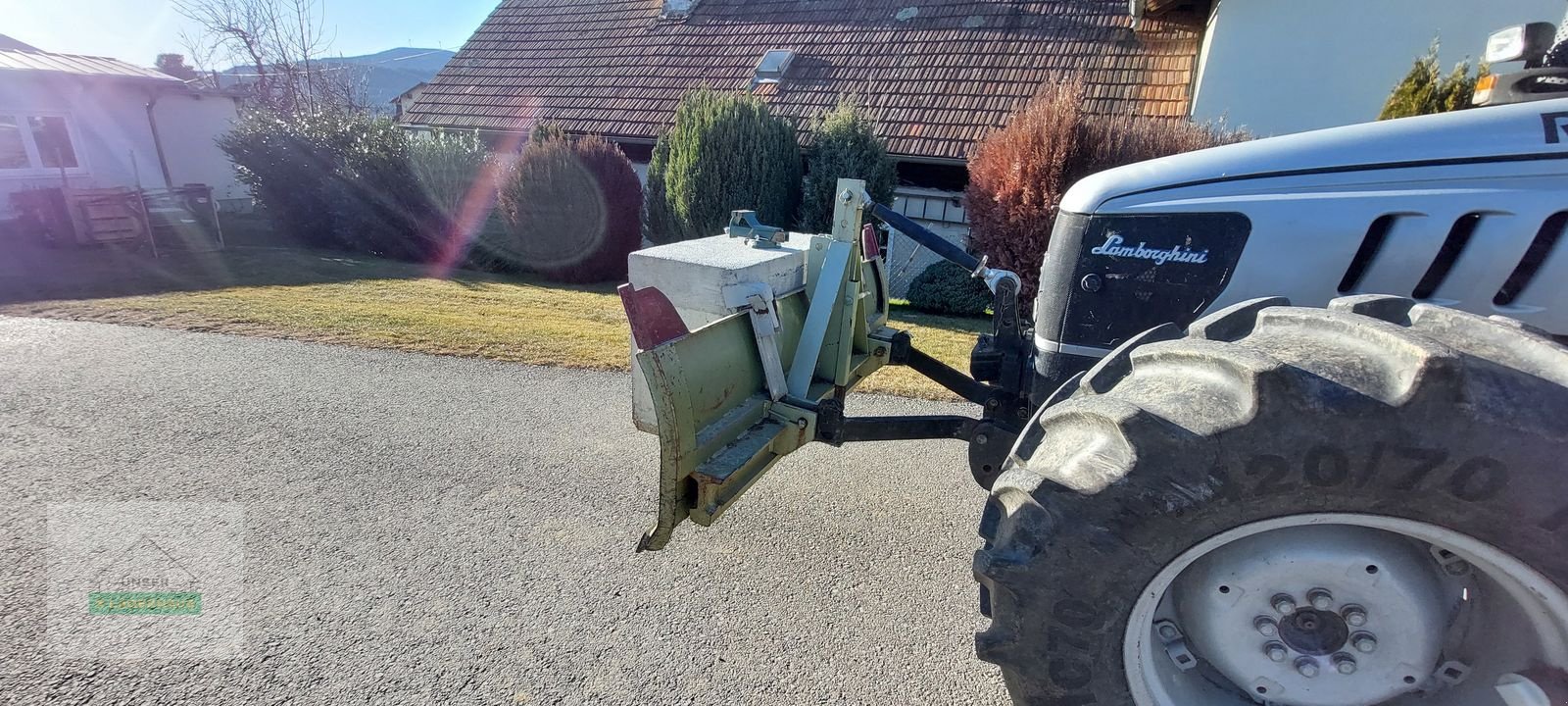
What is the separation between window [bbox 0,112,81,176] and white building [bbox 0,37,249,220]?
2 centimetres

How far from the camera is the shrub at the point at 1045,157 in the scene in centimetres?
770

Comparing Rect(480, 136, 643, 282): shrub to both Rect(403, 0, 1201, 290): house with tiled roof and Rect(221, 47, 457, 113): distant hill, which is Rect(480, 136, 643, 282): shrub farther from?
Rect(221, 47, 457, 113): distant hill

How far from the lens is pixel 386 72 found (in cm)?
6831

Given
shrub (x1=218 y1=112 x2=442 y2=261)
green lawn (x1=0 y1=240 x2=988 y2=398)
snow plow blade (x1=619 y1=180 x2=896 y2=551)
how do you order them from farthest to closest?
shrub (x1=218 y1=112 x2=442 y2=261) < green lawn (x1=0 y1=240 x2=988 y2=398) < snow plow blade (x1=619 y1=180 x2=896 y2=551)

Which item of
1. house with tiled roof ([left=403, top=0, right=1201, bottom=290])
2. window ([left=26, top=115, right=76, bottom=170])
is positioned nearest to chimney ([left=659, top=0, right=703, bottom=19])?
house with tiled roof ([left=403, top=0, right=1201, bottom=290])

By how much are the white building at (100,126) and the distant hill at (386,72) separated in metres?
6.88

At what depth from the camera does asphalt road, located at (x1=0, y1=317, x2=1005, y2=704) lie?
7.88 ft

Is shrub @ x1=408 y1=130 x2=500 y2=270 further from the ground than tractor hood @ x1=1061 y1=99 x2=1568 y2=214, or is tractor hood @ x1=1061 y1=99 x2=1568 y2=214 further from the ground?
tractor hood @ x1=1061 y1=99 x2=1568 y2=214

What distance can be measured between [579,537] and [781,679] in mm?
1306

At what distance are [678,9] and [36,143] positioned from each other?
45.7 feet

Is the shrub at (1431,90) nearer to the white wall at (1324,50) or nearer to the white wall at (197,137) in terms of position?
the white wall at (1324,50)

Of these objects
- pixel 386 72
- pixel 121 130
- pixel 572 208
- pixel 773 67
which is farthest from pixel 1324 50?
pixel 386 72

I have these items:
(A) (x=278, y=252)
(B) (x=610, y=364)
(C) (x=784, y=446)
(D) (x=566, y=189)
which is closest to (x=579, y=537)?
(C) (x=784, y=446)

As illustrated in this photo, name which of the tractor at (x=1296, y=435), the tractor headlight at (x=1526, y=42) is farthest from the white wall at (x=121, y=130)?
the tractor headlight at (x=1526, y=42)
